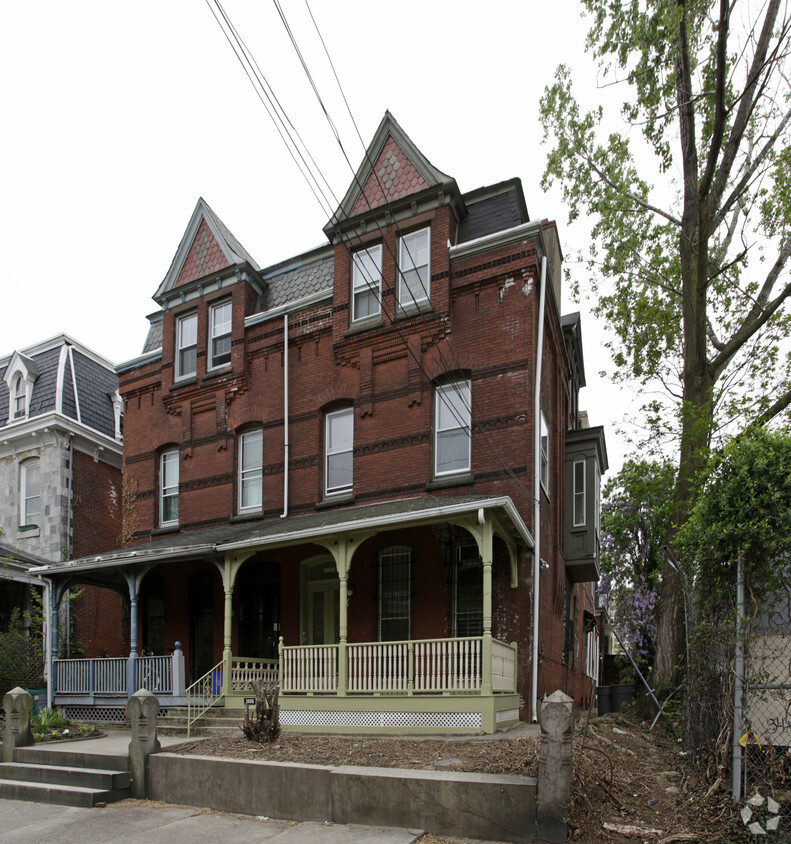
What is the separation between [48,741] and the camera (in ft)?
41.4

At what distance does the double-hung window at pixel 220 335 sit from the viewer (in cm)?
1808

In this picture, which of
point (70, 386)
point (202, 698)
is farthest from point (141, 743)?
point (70, 386)

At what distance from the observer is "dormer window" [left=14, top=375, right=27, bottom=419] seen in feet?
78.5

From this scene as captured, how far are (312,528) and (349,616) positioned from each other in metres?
2.61

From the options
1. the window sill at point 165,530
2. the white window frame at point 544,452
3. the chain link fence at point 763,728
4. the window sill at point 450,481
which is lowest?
the chain link fence at point 763,728

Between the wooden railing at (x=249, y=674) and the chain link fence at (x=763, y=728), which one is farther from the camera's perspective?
the wooden railing at (x=249, y=674)

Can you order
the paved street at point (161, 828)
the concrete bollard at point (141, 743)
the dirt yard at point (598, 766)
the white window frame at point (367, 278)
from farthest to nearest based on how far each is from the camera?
the white window frame at point (367, 278) < the concrete bollard at point (141, 743) < the paved street at point (161, 828) < the dirt yard at point (598, 766)

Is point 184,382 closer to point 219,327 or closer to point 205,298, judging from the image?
point 219,327

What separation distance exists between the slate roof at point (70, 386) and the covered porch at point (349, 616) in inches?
309

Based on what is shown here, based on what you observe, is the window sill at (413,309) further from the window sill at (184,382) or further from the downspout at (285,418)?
the window sill at (184,382)

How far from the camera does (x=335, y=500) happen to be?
50.0 ft

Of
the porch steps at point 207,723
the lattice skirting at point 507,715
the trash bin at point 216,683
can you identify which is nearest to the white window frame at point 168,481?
the trash bin at point 216,683

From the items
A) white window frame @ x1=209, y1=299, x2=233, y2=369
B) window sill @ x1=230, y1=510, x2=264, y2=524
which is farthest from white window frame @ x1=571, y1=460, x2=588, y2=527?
white window frame @ x1=209, y1=299, x2=233, y2=369

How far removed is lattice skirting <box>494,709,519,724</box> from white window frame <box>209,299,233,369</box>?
1040 centimetres
